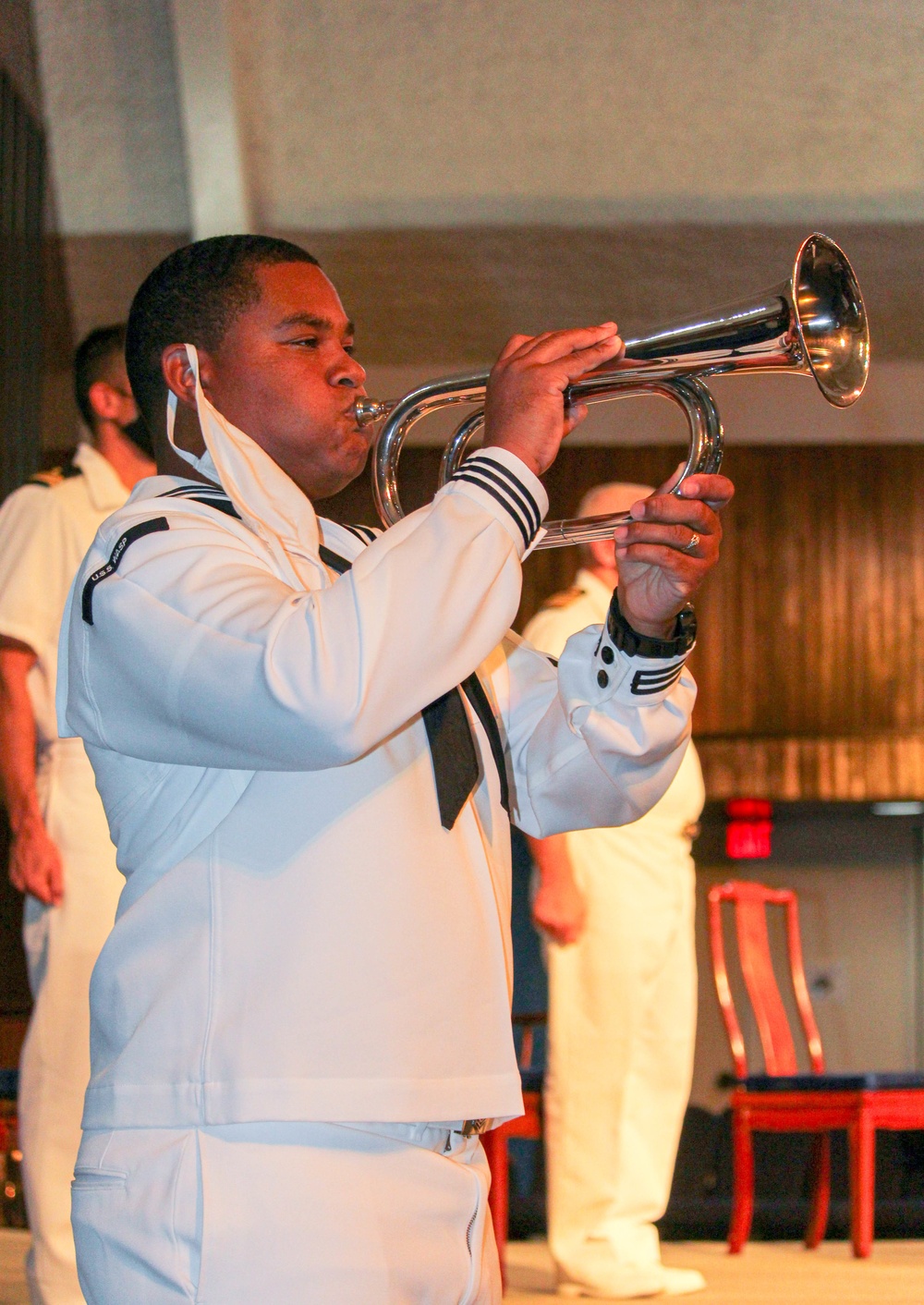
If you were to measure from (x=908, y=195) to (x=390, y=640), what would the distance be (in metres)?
4.67

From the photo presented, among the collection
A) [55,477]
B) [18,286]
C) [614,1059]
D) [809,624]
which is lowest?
[614,1059]

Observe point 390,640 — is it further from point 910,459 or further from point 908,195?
point 910,459

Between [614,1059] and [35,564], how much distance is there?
71.4 inches

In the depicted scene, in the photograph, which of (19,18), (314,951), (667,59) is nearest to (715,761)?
(667,59)

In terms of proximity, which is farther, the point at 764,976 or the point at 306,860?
the point at 764,976

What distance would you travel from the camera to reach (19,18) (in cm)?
469

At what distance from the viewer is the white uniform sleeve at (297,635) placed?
1.07 m

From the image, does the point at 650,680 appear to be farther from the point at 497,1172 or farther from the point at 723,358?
the point at 497,1172

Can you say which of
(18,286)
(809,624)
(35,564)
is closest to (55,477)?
(35,564)

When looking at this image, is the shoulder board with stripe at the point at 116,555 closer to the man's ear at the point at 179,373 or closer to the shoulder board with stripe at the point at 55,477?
the man's ear at the point at 179,373

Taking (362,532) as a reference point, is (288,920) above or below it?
below

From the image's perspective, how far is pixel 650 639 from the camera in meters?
1.30

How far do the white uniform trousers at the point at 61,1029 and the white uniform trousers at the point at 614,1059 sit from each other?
52.1 inches

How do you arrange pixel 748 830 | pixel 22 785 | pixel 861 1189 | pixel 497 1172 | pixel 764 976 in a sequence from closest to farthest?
pixel 22 785 → pixel 497 1172 → pixel 861 1189 → pixel 764 976 → pixel 748 830
